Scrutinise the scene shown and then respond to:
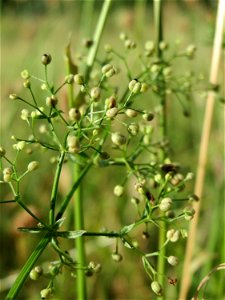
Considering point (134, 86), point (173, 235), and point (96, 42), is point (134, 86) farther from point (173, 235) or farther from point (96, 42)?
point (96, 42)

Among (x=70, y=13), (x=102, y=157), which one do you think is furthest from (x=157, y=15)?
(x=70, y=13)

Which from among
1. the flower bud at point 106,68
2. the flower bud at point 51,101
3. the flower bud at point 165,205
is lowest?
the flower bud at point 165,205

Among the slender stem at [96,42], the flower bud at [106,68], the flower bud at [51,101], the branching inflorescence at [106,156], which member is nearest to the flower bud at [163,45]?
the branching inflorescence at [106,156]

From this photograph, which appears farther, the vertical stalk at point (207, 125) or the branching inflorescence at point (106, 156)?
the vertical stalk at point (207, 125)

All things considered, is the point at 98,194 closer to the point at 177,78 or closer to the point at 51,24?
the point at 51,24

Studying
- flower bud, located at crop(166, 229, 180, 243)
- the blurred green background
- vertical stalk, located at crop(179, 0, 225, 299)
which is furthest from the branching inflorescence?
the blurred green background

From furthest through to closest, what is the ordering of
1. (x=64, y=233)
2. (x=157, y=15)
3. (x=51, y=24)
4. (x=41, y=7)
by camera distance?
1. (x=41, y=7)
2. (x=51, y=24)
3. (x=157, y=15)
4. (x=64, y=233)

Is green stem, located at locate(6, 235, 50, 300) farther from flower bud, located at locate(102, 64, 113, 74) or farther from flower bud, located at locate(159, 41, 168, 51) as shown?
flower bud, located at locate(159, 41, 168, 51)

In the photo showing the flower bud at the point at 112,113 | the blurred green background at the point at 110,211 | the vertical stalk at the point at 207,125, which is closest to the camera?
the flower bud at the point at 112,113

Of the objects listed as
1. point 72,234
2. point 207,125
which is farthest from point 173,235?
point 207,125

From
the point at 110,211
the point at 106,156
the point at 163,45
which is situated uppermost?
the point at 163,45

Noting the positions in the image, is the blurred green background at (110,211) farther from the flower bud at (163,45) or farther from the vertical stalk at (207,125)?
the flower bud at (163,45)
